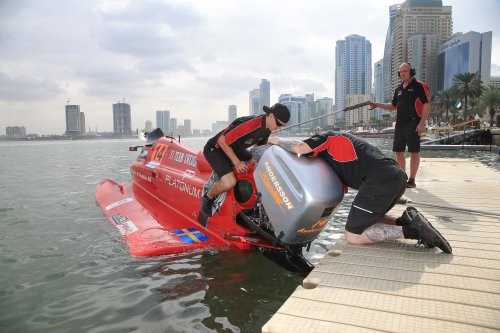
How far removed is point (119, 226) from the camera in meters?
6.24

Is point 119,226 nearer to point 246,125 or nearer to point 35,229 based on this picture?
point 35,229

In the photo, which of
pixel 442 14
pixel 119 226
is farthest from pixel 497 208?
pixel 442 14

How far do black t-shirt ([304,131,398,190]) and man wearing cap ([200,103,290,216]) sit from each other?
642 millimetres

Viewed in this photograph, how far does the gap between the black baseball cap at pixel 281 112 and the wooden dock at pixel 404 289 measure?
1.52 m

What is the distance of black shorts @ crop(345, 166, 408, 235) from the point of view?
3268mm

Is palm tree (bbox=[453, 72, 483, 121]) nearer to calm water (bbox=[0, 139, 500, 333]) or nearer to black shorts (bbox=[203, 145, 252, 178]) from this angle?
calm water (bbox=[0, 139, 500, 333])

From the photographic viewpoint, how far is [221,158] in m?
4.42

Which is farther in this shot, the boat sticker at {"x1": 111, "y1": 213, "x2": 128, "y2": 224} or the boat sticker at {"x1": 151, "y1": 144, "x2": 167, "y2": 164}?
the boat sticker at {"x1": 151, "y1": 144, "x2": 167, "y2": 164}

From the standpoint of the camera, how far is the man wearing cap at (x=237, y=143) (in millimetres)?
4125

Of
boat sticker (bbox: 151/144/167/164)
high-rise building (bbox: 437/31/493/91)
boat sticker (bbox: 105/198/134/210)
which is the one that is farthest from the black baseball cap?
high-rise building (bbox: 437/31/493/91)

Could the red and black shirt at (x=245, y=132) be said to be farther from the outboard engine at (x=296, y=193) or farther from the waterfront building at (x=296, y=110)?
the outboard engine at (x=296, y=193)

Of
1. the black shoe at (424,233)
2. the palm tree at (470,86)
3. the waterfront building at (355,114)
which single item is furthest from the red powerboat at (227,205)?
the palm tree at (470,86)

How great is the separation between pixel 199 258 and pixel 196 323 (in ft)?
5.26

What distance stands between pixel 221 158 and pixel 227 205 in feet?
2.11
